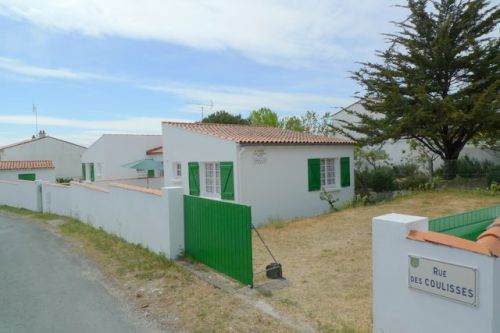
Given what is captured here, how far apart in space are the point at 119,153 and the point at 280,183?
15330mm

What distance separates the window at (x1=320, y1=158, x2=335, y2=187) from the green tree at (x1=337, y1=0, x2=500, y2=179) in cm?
302

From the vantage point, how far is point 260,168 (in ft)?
47.3

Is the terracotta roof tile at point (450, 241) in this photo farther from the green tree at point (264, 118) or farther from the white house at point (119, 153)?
the green tree at point (264, 118)

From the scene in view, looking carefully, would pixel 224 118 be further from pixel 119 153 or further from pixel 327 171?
pixel 327 171

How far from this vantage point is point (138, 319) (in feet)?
18.5

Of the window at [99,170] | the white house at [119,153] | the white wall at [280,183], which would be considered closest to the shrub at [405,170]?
the white wall at [280,183]

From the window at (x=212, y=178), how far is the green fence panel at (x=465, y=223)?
10.9 m

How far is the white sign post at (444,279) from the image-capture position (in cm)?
348

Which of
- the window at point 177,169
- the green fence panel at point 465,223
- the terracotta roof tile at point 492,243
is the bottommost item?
the green fence panel at point 465,223

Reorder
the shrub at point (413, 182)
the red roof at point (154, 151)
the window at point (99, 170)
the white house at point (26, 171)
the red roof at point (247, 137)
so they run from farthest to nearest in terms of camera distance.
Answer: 1. the white house at point (26, 171)
2. the window at point (99, 170)
3. the red roof at point (154, 151)
4. the shrub at point (413, 182)
5. the red roof at point (247, 137)

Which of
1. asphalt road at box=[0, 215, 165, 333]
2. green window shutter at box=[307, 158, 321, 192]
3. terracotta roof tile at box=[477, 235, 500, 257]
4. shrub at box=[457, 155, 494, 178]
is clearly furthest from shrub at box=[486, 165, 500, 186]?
asphalt road at box=[0, 215, 165, 333]

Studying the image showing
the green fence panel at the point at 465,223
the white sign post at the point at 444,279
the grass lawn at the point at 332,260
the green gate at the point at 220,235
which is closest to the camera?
the white sign post at the point at 444,279

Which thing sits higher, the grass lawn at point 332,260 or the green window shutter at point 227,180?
the green window shutter at point 227,180

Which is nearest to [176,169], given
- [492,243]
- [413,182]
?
[413,182]
